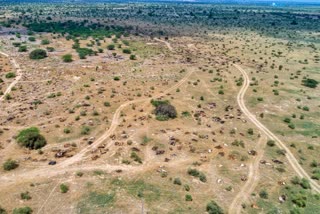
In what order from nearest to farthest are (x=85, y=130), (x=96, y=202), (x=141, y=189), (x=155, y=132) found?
(x=96, y=202) < (x=141, y=189) < (x=85, y=130) < (x=155, y=132)

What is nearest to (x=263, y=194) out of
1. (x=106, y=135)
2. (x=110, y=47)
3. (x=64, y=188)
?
(x=64, y=188)

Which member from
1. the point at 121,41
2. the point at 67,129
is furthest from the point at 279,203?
the point at 121,41

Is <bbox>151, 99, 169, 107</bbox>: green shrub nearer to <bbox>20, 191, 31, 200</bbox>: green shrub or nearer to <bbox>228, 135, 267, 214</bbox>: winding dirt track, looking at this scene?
<bbox>228, 135, 267, 214</bbox>: winding dirt track

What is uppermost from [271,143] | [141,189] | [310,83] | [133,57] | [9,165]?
[9,165]

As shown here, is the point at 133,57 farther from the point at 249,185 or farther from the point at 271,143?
the point at 249,185

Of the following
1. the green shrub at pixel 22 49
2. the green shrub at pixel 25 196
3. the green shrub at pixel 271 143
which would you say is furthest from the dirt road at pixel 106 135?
the green shrub at pixel 22 49

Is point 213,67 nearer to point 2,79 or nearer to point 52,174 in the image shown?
point 2,79
